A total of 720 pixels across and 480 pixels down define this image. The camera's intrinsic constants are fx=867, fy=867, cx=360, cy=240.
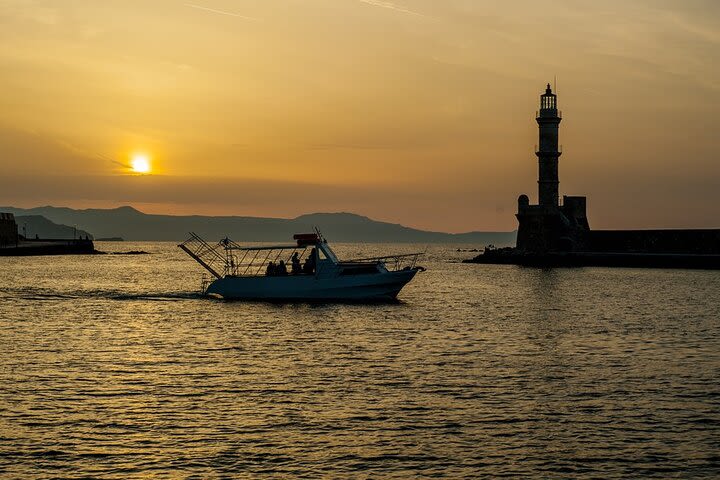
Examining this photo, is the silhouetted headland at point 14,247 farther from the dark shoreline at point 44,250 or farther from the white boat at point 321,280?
the white boat at point 321,280

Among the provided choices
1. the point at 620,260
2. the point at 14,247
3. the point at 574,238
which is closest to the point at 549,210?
the point at 574,238

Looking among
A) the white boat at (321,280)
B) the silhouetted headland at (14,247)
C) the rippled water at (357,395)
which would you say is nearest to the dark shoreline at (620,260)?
the white boat at (321,280)

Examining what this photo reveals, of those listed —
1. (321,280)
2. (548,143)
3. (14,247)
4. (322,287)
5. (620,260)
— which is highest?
(548,143)

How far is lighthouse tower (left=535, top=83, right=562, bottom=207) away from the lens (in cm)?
9306

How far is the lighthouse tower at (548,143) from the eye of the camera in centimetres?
9306

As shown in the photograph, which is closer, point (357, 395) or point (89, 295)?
point (357, 395)

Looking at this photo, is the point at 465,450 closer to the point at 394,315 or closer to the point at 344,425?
the point at 344,425

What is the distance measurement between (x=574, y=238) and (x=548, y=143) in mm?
13321

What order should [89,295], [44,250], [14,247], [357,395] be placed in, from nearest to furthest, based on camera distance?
1. [357,395]
2. [89,295]
3. [44,250]
4. [14,247]

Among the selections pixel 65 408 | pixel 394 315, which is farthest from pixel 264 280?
pixel 65 408

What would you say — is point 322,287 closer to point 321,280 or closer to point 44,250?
point 321,280

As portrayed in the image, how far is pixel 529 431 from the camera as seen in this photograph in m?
18.0

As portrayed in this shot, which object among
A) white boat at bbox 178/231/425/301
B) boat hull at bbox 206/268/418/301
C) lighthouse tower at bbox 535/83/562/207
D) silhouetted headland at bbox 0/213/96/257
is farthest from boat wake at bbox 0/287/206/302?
silhouetted headland at bbox 0/213/96/257

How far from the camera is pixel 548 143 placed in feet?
305
